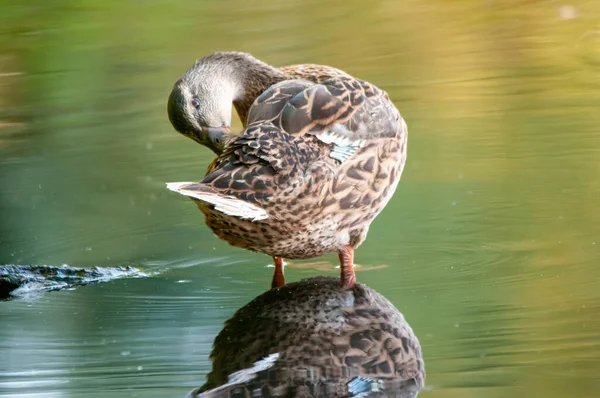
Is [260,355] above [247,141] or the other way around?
the other way around

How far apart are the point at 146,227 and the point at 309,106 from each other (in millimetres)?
1952

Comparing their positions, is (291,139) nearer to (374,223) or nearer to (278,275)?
(278,275)

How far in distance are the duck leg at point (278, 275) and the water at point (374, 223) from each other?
0.08 meters

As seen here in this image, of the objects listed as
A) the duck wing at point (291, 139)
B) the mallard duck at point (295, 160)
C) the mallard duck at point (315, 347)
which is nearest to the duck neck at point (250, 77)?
the mallard duck at point (295, 160)

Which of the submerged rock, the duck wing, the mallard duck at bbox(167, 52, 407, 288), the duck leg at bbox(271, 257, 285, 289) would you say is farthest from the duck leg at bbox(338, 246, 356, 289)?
the submerged rock

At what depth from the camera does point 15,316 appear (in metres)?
6.05

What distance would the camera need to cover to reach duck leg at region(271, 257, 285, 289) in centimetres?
632

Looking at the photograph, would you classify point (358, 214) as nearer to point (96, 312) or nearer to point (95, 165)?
point (96, 312)

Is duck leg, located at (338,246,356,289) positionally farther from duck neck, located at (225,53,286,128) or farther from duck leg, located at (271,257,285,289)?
duck neck, located at (225,53,286,128)

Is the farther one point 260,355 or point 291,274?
point 291,274

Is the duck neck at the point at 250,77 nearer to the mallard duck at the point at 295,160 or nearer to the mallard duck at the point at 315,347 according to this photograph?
the mallard duck at the point at 295,160

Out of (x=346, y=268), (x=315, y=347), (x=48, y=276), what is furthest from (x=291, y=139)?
(x=48, y=276)

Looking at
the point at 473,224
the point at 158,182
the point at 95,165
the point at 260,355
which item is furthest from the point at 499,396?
the point at 95,165

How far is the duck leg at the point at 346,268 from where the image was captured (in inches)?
245
